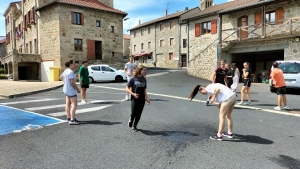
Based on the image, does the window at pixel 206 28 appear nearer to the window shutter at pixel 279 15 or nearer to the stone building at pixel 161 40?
the window shutter at pixel 279 15

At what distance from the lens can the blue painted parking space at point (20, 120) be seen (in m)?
5.63

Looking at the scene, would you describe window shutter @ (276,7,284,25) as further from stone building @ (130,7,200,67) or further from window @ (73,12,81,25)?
window @ (73,12,81,25)

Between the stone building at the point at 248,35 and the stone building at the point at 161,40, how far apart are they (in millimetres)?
10987

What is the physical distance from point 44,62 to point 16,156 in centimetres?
2324

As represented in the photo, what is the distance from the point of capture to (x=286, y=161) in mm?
3807

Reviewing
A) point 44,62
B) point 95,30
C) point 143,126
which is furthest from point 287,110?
point 44,62

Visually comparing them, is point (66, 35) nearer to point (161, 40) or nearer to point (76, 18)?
point (76, 18)

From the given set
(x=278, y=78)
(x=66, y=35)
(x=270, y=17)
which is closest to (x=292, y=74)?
(x=278, y=78)

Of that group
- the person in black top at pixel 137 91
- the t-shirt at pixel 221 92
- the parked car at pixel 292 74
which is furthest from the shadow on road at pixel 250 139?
the parked car at pixel 292 74

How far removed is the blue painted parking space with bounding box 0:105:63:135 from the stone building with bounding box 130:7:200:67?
32.5 m

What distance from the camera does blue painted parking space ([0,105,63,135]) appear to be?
5.63 metres

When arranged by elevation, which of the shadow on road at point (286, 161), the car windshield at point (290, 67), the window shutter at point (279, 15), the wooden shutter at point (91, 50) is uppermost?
the window shutter at point (279, 15)

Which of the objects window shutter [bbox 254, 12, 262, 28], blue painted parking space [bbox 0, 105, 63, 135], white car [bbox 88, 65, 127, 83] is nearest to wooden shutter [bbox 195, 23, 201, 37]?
window shutter [bbox 254, 12, 262, 28]

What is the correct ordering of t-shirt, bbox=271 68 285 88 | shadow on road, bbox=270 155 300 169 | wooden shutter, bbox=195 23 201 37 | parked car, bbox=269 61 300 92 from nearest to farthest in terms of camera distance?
shadow on road, bbox=270 155 300 169, t-shirt, bbox=271 68 285 88, parked car, bbox=269 61 300 92, wooden shutter, bbox=195 23 201 37
